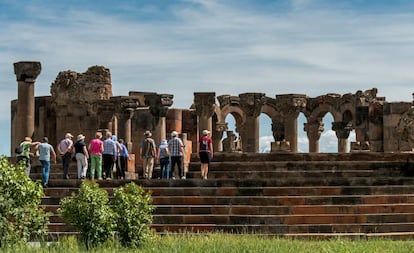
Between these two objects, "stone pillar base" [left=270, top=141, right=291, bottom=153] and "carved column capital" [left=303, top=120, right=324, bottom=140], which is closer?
"stone pillar base" [left=270, top=141, right=291, bottom=153]

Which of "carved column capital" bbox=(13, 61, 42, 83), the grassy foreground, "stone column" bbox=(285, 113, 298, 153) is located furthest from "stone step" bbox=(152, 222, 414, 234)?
"stone column" bbox=(285, 113, 298, 153)

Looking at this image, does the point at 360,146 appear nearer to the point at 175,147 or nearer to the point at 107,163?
the point at 175,147

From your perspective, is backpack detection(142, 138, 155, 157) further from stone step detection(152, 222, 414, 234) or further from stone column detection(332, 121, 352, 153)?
stone column detection(332, 121, 352, 153)

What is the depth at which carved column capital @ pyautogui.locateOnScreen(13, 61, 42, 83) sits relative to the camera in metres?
27.6

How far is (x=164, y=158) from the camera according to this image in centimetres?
2269

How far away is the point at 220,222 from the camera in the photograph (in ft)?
60.2

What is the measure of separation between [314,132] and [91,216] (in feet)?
107

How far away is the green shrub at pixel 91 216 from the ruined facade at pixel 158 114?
11851mm

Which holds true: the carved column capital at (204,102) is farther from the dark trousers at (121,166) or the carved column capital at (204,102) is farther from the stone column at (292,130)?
the dark trousers at (121,166)

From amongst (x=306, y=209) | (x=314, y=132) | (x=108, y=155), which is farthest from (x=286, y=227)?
(x=314, y=132)

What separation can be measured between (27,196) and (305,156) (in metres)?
12.7

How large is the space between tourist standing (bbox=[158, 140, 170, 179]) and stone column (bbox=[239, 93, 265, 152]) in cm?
1821

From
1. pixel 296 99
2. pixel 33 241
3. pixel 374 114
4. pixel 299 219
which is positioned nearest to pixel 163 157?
pixel 299 219

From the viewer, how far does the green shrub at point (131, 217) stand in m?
14.2
